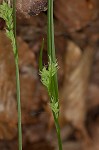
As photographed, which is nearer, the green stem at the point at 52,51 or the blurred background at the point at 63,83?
the green stem at the point at 52,51

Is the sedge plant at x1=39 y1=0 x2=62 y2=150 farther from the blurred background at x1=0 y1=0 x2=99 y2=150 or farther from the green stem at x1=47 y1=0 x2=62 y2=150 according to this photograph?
the blurred background at x1=0 y1=0 x2=99 y2=150

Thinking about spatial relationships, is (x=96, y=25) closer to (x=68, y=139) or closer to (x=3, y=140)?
(x=68, y=139)

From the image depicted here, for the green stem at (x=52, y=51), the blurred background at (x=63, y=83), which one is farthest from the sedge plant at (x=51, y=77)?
the blurred background at (x=63, y=83)

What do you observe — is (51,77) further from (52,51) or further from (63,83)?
(63,83)

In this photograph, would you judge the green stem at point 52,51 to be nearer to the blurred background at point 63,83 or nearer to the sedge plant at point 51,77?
the sedge plant at point 51,77

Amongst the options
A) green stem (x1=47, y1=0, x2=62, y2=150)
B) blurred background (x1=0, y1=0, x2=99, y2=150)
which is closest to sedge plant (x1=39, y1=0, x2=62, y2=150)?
green stem (x1=47, y1=0, x2=62, y2=150)

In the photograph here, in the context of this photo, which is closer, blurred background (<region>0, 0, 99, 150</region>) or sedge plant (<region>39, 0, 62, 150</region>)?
sedge plant (<region>39, 0, 62, 150</region>)

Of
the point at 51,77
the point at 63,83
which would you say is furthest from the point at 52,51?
the point at 63,83

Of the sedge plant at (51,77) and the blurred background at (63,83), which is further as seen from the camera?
the blurred background at (63,83)
